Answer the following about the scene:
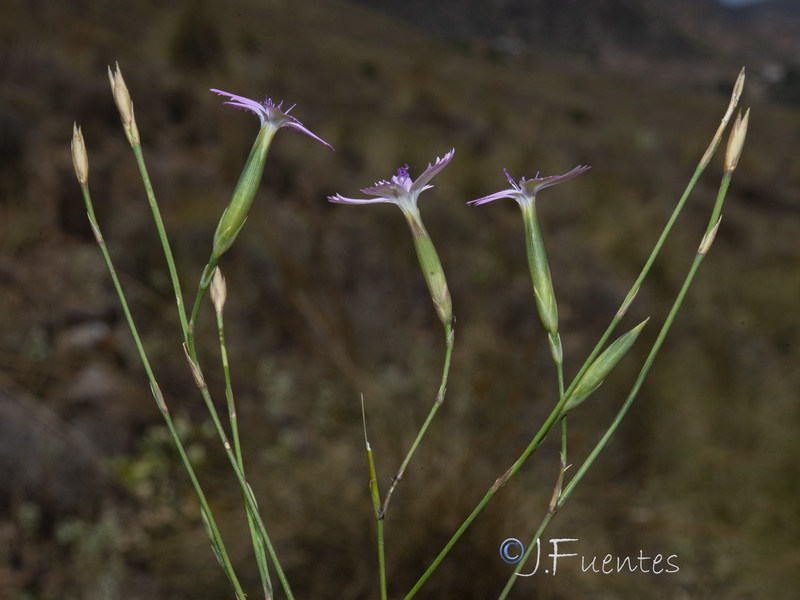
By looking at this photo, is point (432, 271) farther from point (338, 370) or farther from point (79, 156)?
point (338, 370)

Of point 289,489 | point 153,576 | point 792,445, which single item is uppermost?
point 792,445

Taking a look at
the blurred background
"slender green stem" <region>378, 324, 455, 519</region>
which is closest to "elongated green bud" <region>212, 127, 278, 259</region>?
"slender green stem" <region>378, 324, 455, 519</region>

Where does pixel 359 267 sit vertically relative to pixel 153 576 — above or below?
above

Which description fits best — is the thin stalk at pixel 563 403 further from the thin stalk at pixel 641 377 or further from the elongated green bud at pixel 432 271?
the elongated green bud at pixel 432 271

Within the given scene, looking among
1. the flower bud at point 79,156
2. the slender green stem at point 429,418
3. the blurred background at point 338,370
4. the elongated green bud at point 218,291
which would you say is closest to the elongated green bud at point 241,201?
the elongated green bud at point 218,291

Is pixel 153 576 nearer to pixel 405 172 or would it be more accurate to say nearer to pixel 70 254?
pixel 405 172

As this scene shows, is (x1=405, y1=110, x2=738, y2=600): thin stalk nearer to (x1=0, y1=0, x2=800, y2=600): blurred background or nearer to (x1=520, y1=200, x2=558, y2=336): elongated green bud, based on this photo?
(x1=520, y1=200, x2=558, y2=336): elongated green bud

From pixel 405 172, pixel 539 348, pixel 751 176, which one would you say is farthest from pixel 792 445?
pixel 751 176
